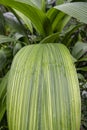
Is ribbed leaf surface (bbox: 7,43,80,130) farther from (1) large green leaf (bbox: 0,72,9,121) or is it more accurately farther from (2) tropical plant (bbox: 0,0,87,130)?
(1) large green leaf (bbox: 0,72,9,121)

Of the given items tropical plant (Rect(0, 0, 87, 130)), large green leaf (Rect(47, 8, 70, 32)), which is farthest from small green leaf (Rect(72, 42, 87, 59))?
tropical plant (Rect(0, 0, 87, 130))

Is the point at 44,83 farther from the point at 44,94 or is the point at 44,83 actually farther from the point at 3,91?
the point at 3,91

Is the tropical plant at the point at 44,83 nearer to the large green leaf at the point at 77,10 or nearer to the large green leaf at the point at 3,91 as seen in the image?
the large green leaf at the point at 77,10

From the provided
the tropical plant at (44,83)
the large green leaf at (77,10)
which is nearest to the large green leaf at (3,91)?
the tropical plant at (44,83)

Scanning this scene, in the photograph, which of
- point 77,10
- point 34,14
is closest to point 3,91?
Answer: point 34,14

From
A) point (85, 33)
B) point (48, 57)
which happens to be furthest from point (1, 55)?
point (85, 33)
